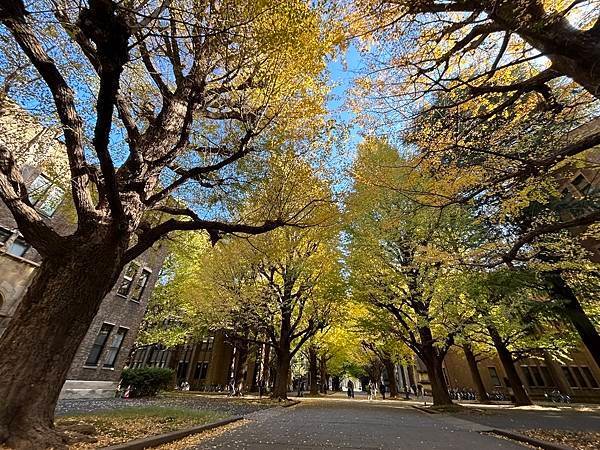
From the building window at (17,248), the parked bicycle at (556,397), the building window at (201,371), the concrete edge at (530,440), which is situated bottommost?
the concrete edge at (530,440)

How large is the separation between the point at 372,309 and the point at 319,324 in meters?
3.36

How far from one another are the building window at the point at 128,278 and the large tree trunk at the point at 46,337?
16.0 metres

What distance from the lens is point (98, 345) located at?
54.8 ft

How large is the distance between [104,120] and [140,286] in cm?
1933

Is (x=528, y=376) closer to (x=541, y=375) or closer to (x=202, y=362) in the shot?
(x=541, y=375)

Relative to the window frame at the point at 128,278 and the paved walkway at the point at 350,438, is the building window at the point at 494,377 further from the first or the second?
the window frame at the point at 128,278

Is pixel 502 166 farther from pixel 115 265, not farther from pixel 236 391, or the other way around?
pixel 236 391

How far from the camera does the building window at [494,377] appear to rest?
3125cm

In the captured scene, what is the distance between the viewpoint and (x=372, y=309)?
1588 cm

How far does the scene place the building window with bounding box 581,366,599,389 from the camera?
2583 cm

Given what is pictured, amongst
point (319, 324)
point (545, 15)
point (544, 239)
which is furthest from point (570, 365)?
point (545, 15)

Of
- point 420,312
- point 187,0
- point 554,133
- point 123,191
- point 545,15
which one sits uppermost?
point 554,133

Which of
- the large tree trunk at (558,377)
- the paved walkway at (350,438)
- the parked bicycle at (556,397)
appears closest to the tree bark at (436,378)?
the paved walkway at (350,438)

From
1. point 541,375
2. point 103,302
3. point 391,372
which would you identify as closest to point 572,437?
point 103,302
